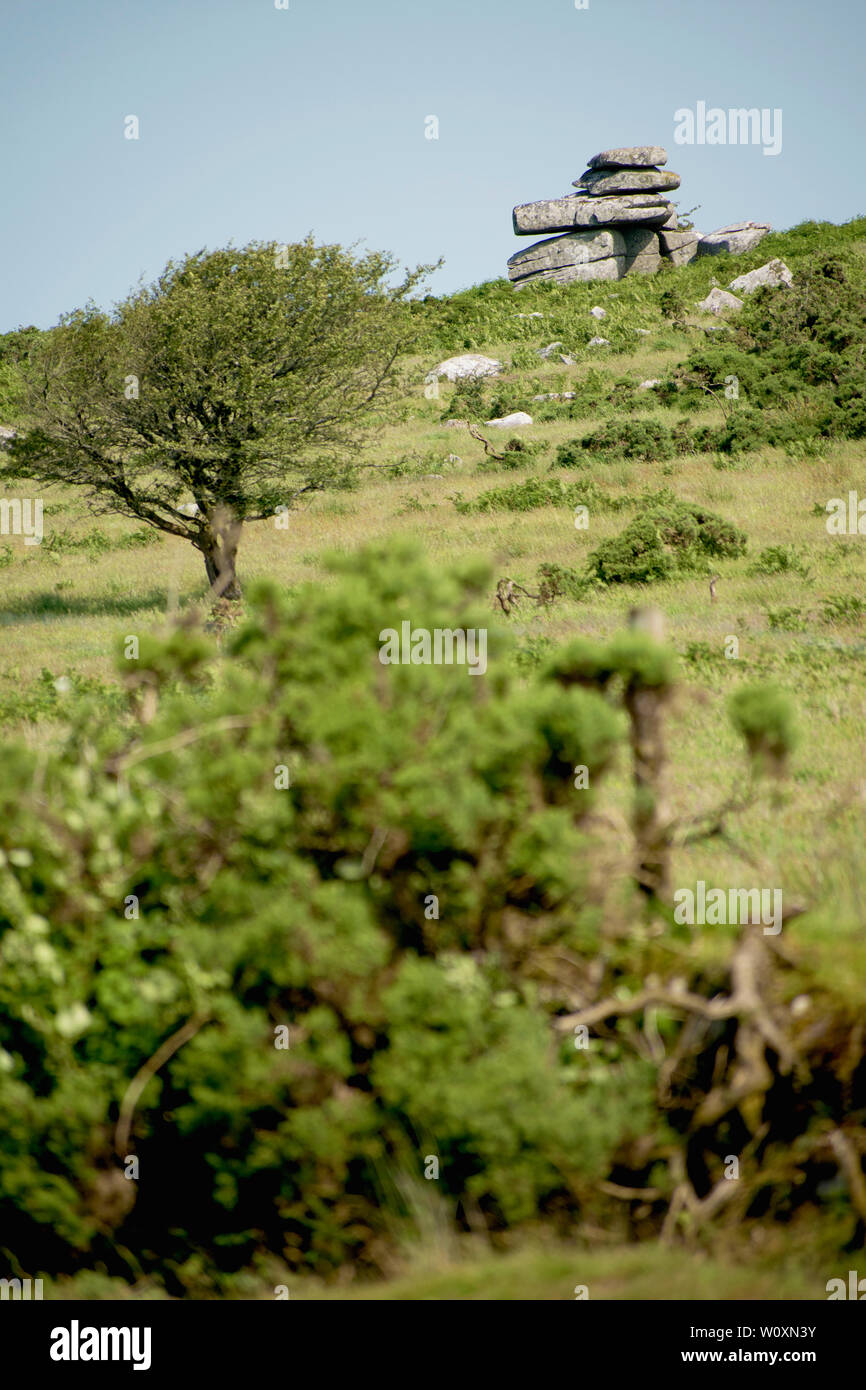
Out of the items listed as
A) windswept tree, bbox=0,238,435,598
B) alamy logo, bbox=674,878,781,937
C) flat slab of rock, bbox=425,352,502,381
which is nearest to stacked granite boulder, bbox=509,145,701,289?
flat slab of rock, bbox=425,352,502,381

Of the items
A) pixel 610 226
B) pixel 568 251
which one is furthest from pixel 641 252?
pixel 568 251

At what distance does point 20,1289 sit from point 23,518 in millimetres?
28015

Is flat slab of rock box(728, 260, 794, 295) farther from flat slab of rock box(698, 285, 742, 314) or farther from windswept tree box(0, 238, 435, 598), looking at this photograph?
windswept tree box(0, 238, 435, 598)

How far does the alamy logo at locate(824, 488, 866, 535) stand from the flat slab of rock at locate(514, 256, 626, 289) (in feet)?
119

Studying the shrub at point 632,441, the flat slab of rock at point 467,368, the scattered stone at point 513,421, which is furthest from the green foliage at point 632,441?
the flat slab of rock at point 467,368

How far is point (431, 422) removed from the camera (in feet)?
112

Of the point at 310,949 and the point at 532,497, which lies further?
the point at 532,497

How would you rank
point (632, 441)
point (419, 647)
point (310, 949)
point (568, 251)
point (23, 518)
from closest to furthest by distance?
1. point (310, 949)
2. point (419, 647)
3. point (632, 441)
4. point (23, 518)
5. point (568, 251)

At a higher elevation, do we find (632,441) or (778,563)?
(632,441)

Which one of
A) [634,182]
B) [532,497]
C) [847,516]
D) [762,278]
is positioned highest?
[634,182]

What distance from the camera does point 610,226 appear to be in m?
50.9

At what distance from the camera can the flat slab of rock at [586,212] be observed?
5022cm

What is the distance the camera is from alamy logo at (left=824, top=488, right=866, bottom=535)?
1602 cm
